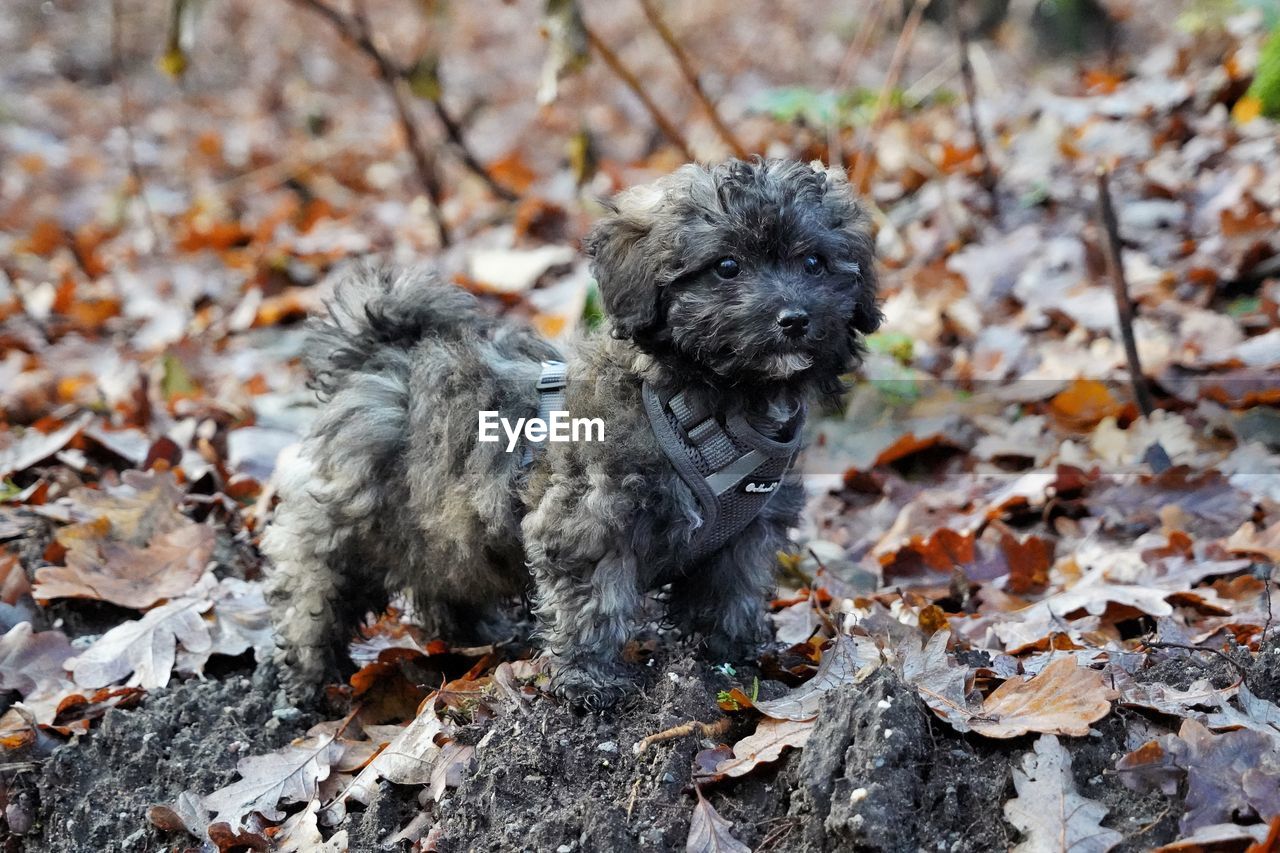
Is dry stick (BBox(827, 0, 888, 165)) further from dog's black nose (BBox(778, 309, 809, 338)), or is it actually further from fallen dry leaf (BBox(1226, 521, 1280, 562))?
dog's black nose (BBox(778, 309, 809, 338))

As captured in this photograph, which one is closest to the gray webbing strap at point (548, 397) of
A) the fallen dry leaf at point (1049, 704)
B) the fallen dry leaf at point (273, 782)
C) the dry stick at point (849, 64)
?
the fallen dry leaf at point (273, 782)

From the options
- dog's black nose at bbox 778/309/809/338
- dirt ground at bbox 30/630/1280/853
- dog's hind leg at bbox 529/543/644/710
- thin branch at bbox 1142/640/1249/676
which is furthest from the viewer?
dog's hind leg at bbox 529/543/644/710

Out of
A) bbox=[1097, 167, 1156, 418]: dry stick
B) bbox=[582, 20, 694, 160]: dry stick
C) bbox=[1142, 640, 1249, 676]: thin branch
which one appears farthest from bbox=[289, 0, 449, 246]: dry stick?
bbox=[1142, 640, 1249, 676]: thin branch

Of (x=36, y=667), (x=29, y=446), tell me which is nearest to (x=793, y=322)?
(x=36, y=667)

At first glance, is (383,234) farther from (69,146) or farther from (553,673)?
(553,673)

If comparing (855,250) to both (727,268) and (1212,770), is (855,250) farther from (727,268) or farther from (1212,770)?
(1212,770)

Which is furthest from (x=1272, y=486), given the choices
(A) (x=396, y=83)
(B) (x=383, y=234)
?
(B) (x=383, y=234)
